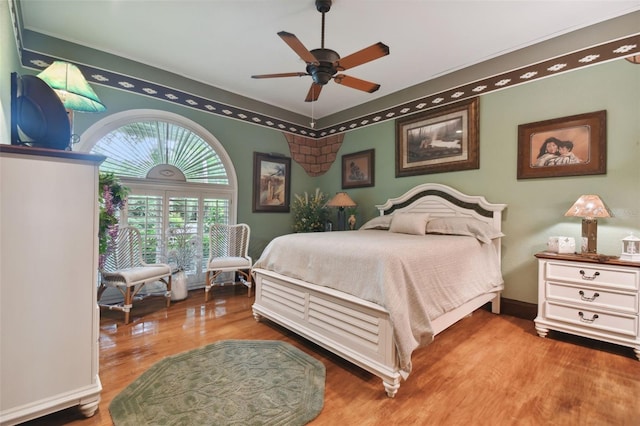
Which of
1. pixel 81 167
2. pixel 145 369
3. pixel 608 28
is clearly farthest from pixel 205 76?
pixel 608 28

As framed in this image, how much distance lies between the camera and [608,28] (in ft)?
8.58

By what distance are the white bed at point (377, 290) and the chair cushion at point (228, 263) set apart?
2.81ft

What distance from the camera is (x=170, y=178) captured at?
3.79 meters

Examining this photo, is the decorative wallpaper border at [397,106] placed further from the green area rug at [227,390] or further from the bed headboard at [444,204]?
the green area rug at [227,390]

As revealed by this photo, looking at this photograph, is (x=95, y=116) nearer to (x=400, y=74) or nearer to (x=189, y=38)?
(x=189, y=38)

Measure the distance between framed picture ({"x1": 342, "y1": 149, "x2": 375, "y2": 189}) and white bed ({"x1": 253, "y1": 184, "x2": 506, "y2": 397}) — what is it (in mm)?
1701

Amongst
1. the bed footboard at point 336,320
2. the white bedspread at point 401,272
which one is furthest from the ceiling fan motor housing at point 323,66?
the bed footboard at point 336,320

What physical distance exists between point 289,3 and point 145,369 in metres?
3.19

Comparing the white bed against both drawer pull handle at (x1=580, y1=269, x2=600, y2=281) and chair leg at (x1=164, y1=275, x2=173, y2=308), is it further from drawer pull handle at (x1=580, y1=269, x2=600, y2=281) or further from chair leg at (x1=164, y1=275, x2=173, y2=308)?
chair leg at (x1=164, y1=275, x2=173, y2=308)

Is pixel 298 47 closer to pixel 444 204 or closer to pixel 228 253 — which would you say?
pixel 444 204

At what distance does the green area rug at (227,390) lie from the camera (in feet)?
5.05

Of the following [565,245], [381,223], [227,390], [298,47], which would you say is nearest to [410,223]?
[381,223]

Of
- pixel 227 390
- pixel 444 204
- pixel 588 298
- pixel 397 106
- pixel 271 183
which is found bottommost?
pixel 227 390

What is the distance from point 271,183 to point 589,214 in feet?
13.3
